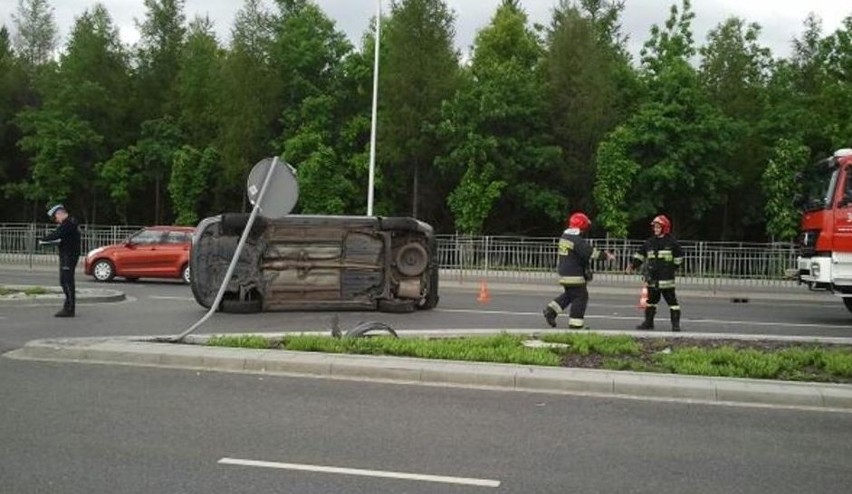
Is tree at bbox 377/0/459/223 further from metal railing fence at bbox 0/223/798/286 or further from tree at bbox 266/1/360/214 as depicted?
Answer: metal railing fence at bbox 0/223/798/286

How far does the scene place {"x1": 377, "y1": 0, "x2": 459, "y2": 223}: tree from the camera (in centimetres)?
3225

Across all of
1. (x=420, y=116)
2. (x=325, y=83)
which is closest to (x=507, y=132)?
(x=420, y=116)

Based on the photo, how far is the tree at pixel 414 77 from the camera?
106 ft

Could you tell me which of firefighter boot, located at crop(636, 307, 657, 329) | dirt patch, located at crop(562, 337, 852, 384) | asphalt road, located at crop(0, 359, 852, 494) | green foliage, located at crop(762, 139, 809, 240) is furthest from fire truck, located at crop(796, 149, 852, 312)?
green foliage, located at crop(762, 139, 809, 240)

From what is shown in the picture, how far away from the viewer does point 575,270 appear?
41.7ft

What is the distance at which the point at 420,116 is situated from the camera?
106 ft

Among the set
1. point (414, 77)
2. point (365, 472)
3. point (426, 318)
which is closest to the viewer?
point (365, 472)

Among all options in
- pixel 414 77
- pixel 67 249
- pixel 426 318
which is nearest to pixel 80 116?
pixel 414 77

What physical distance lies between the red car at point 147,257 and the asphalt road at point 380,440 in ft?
47.7

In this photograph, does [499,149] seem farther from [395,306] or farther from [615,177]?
[395,306]

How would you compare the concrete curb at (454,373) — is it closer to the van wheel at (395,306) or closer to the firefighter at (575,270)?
the firefighter at (575,270)

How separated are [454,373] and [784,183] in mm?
25055

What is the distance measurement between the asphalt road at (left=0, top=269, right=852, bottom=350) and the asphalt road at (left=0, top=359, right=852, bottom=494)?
428 cm

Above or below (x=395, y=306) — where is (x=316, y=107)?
above
